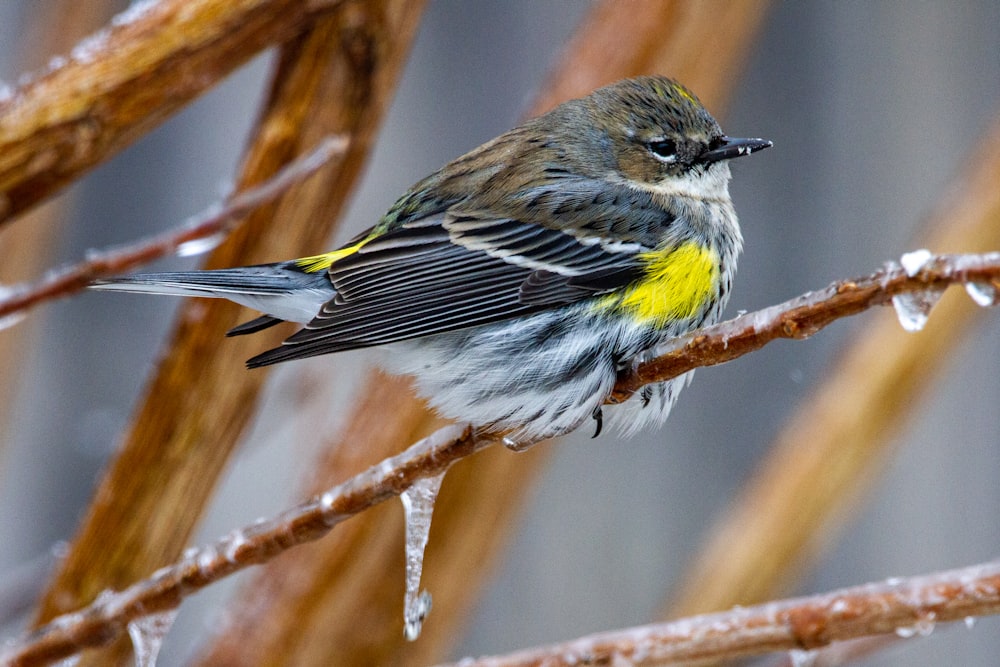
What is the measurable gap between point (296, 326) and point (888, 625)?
191 cm

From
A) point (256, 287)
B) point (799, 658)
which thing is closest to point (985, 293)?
point (799, 658)

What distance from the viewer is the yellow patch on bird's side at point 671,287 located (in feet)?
7.82

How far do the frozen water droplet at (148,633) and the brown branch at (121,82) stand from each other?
902 mm

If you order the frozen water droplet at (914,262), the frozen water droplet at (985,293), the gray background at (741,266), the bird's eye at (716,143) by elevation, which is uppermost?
the frozen water droplet at (914,262)

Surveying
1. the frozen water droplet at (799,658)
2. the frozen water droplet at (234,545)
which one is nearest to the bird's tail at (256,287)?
the frozen water droplet at (234,545)

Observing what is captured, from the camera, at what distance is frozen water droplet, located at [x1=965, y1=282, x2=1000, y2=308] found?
4.24 ft

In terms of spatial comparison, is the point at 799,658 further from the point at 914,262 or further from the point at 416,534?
the point at 914,262

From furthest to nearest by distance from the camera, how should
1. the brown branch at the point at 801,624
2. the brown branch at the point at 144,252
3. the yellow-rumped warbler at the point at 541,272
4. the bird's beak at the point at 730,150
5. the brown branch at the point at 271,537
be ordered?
the bird's beak at the point at 730,150 < the yellow-rumped warbler at the point at 541,272 < the brown branch at the point at 144,252 < the brown branch at the point at 271,537 < the brown branch at the point at 801,624

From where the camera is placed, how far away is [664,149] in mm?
2799

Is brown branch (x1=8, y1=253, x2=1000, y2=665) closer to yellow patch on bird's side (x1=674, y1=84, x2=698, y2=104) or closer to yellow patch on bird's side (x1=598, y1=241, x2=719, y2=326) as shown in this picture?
yellow patch on bird's side (x1=598, y1=241, x2=719, y2=326)

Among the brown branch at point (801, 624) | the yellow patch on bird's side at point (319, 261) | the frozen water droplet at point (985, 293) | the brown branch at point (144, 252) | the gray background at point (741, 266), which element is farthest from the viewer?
the gray background at point (741, 266)

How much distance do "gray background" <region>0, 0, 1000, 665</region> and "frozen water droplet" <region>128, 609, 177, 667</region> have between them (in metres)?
2.12

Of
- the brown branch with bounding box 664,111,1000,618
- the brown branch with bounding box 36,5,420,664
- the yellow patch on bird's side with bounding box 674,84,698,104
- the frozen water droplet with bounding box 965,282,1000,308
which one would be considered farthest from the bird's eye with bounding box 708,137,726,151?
the frozen water droplet with bounding box 965,282,1000,308

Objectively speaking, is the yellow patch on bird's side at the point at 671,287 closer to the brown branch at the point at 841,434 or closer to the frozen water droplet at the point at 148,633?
the brown branch at the point at 841,434
